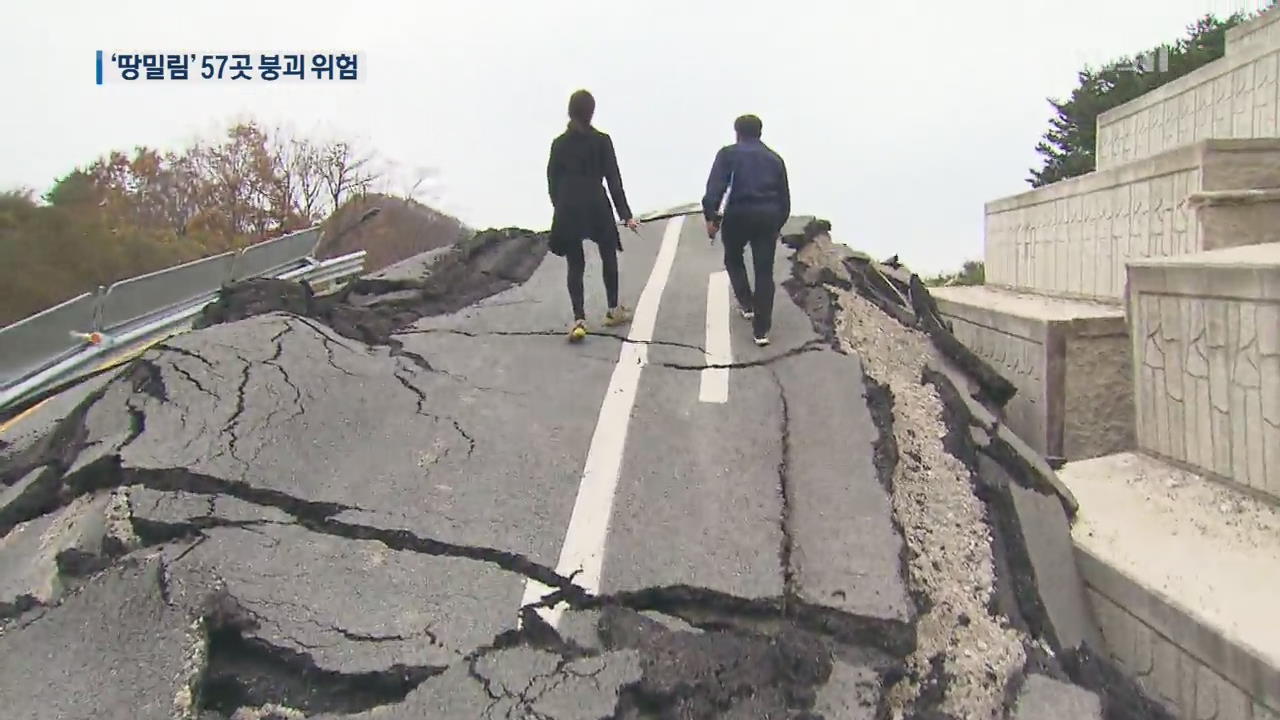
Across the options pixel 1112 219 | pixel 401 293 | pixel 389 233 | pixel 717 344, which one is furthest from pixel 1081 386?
pixel 389 233

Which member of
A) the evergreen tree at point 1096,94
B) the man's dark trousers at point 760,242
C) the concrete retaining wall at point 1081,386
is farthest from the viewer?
the evergreen tree at point 1096,94

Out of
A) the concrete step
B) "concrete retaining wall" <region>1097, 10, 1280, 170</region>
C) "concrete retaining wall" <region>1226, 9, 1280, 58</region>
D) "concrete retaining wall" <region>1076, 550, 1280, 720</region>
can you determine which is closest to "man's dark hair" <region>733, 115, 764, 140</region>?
the concrete step

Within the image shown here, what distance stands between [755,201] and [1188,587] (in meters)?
3.81

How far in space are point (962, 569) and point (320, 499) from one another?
3.05 m

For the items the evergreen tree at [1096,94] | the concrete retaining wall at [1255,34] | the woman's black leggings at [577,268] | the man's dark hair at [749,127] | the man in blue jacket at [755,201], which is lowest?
the woman's black leggings at [577,268]

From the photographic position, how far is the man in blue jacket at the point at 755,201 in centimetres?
670

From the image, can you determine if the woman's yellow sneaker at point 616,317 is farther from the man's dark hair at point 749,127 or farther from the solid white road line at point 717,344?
the man's dark hair at point 749,127

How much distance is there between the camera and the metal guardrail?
25.5ft

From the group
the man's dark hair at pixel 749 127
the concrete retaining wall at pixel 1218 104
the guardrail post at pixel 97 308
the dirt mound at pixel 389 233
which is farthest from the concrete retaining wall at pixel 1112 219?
the dirt mound at pixel 389 233

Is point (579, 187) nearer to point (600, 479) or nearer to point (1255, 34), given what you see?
point (600, 479)

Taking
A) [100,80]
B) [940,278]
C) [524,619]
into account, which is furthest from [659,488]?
[940,278]

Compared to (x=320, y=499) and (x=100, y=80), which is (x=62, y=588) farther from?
(x=100, y=80)

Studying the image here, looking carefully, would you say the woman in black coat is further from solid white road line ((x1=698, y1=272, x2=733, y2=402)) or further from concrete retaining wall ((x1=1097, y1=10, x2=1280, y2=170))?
concrete retaining wall ((x1=1097, y1=10, x2=1280, y2=170))

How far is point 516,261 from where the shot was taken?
9984 millimetres
